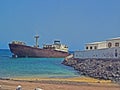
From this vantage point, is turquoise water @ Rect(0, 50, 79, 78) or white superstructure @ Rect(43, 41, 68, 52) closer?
turquoise water @ Rect(0, 50, 79, 78)

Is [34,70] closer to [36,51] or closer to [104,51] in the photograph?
[104,51]

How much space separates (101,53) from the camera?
2056 inches

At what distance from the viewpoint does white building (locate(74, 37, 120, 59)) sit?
46.3 meters

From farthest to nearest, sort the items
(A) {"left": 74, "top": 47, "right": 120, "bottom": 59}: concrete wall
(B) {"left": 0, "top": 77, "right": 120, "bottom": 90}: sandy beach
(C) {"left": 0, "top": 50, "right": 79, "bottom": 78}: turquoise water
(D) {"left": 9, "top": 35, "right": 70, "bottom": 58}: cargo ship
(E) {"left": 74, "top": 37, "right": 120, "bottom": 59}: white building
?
(D) {"left": 9, "top": 35, "right": 70, "bottom": 58}: cargo ship, (E) {"left": 74, "top": 37, "right": 120, "bottom": 59}: white building, (A) {"left": 74, "top": 47, "right": 120, "bottom": 59}: concrete wall, (C) {"left": 0, "top": 50, "right": 79, "bottom": 78}: turquoise water, (B) {"left": 0, "top": 77, "right": 120, "bottom": 90}: sandy beach

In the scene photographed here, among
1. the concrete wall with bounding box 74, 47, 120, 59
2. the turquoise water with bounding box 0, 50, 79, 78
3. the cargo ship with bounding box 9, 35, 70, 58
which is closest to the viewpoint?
the turquoise water with bounding box 0, 50, 79, 78

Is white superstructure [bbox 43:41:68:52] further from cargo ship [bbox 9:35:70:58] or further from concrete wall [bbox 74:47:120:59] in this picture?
concrete wall [bbox 74:47:120:59]

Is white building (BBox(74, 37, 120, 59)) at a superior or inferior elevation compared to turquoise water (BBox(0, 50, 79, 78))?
superior

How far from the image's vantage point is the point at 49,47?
341ft

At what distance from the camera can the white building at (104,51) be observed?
46.3m

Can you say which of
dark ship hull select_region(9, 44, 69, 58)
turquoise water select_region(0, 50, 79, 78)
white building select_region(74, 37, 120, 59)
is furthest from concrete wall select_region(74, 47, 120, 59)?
dark ship hull select_region(9, 44, 69, 58)

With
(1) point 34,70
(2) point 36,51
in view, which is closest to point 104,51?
(1) point 34,70

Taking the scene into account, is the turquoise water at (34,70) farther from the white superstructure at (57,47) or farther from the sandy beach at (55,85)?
the white superstructure at (57,47)

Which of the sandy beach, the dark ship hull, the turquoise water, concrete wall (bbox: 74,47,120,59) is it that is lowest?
the sandy beach

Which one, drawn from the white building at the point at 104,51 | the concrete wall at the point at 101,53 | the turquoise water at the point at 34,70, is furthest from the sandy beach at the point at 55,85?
the white building at the point at 104,51
